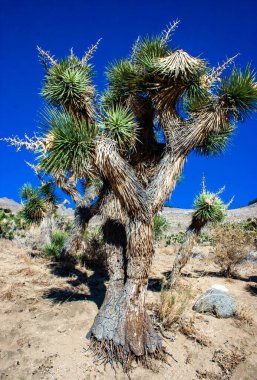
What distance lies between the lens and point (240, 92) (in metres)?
5.33

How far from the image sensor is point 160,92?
5844 mm

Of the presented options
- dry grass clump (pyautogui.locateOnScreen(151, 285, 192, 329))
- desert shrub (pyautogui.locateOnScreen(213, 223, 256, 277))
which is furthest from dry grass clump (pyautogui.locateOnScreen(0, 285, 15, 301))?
desert shrub (pyautogui.locateOnScreen(213, 223, 256, 277))

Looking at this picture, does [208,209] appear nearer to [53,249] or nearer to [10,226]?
[53,249]

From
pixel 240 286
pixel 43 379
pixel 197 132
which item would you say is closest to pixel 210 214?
pixel 240 286

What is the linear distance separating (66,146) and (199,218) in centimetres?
468

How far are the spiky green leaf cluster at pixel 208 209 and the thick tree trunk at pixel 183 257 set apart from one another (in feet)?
1.11

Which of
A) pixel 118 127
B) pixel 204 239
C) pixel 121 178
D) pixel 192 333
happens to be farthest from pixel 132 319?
pixel 204 239

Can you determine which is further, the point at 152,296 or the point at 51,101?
the point at 152,296

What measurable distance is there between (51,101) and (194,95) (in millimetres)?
2793

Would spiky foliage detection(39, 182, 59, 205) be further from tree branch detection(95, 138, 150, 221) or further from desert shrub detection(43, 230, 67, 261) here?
tree branch detection(95, 138, 150, 221)

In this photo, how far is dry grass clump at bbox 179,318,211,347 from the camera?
5550 millimetres

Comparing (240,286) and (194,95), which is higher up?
(194,95)

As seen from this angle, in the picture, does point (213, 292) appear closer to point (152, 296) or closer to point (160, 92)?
point (152, 296)

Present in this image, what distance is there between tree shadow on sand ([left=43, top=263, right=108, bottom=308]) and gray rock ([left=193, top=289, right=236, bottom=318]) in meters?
2.19
